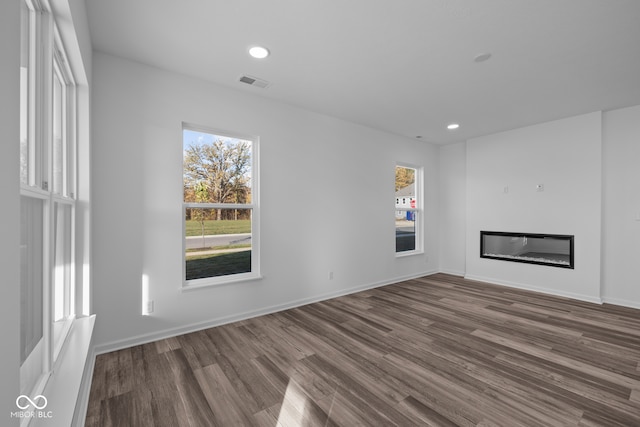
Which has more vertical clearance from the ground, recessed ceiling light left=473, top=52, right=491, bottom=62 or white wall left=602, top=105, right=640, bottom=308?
recessed ceiling light left=473, top=52, right=491, bottom=62

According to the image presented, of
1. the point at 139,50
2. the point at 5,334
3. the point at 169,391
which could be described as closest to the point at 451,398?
the point at 169,391

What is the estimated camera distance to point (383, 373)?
218 centimetres

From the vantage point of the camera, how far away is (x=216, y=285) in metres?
3.06

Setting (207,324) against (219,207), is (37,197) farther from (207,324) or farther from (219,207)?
(207,324)

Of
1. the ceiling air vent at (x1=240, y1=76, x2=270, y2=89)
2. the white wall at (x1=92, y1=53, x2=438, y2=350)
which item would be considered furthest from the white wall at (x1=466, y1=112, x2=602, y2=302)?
the ceiling air vent at (x1=240, y1=76, x2=270, y2=89)

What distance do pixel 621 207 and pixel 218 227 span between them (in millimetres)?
5434

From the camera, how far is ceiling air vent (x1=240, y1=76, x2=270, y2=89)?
3.00m

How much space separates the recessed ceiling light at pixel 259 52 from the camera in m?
2.47

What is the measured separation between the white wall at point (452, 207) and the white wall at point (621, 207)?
1982 mm

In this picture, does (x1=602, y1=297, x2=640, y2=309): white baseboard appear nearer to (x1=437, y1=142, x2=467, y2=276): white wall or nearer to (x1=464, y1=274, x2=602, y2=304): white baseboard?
(x1=464, y1=274, x2=602, y2=304): white baseboard

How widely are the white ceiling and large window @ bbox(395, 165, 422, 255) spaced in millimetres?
1928

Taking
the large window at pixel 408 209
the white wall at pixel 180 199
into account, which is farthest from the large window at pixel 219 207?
the large window at pixel 408 209

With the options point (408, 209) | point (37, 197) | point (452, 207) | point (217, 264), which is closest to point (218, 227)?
point (217, 264)

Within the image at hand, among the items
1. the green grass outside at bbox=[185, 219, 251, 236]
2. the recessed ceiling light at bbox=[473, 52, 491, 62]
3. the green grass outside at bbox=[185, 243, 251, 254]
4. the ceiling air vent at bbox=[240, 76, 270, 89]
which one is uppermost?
the ceiling air vent at bbox=[240, 76, 270, 89]
